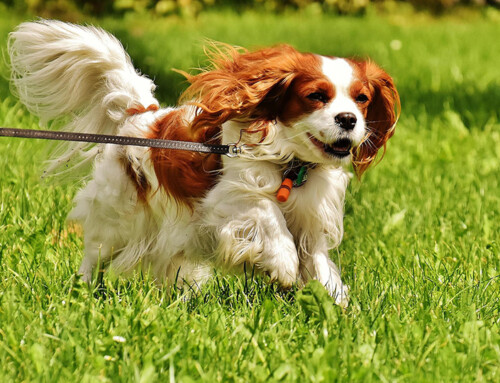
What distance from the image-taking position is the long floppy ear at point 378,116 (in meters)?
3.22

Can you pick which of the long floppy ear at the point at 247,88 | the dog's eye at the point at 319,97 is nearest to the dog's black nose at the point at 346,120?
the dog's eye at the point at 319,97

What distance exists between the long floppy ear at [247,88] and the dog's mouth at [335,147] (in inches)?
8.7

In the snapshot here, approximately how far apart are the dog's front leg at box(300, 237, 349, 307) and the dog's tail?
3.40 feet

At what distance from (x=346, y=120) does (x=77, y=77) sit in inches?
54.6

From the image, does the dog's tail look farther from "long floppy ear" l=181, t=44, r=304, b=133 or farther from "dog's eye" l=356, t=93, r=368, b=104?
"dog's eye" l=356, t=93, r=368, b=104

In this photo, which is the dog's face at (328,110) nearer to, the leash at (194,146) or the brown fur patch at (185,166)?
the leash at (194,146)

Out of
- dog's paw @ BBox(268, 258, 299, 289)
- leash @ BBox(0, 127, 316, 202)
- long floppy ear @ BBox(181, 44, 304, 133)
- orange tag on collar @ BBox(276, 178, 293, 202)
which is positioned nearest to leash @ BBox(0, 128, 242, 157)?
leash @ BBox(0, 127, 316, 202)

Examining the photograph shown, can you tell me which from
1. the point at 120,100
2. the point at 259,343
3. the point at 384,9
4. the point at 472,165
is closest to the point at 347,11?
the point at 384,9

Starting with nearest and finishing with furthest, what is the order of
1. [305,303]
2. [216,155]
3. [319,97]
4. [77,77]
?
[305,303], [319,97], [216,155], [77,77]

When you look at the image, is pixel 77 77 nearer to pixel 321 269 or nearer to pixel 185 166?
pixel 185 166

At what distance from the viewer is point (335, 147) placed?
2.98 metres

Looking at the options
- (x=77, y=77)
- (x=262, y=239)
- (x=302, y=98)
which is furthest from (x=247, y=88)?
Result: (x=77, y=77)

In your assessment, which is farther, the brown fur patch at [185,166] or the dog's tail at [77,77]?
the dog's tail at [77,77]

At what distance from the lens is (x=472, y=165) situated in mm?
5555
